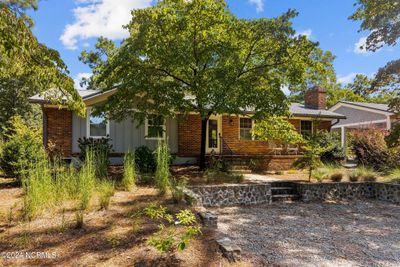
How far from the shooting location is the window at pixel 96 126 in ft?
42.5

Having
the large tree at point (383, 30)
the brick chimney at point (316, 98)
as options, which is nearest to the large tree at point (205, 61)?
the large tree at point (383, 30)

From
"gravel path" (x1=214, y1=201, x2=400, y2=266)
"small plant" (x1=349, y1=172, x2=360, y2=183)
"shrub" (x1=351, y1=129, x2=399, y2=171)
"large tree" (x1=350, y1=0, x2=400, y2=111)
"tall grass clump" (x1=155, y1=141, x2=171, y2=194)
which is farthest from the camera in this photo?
"shrub" (x1=351, y1=129, x2=399, y2=171)

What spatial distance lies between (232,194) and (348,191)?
4109 millimetres

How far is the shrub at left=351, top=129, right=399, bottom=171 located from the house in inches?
85.6

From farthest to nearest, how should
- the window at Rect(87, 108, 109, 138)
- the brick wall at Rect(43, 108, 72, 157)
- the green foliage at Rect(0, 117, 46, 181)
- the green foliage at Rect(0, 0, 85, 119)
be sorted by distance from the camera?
the window at Rect(87, 108, 109, 138)
the brick wall at Rect(43, 108, 72, 157)
the green foliage at Rect(0, 117, 46, 181)
the green foliage at Rect(0, 0, 85, 119)

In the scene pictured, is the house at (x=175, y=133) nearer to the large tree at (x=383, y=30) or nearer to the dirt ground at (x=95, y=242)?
the large tree at (x=383, y=30)

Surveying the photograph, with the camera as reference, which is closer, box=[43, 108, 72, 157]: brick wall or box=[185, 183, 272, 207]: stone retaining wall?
box=[185, 183, 272, 207]: stone retaining wall

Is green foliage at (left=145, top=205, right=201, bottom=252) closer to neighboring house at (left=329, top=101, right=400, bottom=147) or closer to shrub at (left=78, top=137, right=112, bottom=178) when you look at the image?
shrub at (left=78, top=137, right=112, bottom=178)

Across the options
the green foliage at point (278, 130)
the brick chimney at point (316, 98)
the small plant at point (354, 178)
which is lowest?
the small plant at point (354, 178)

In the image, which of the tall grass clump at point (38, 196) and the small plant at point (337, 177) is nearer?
the tall grass clump at point (38, 196)

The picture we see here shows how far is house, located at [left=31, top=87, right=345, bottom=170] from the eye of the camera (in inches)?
493

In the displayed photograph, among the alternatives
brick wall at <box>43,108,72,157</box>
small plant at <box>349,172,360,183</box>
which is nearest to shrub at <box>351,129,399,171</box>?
small plant at <box>349,172,360,183</box>

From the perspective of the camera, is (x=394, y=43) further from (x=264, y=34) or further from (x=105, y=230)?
(x=105, y=230)

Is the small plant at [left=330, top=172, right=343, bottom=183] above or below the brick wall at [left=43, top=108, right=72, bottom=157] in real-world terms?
below
